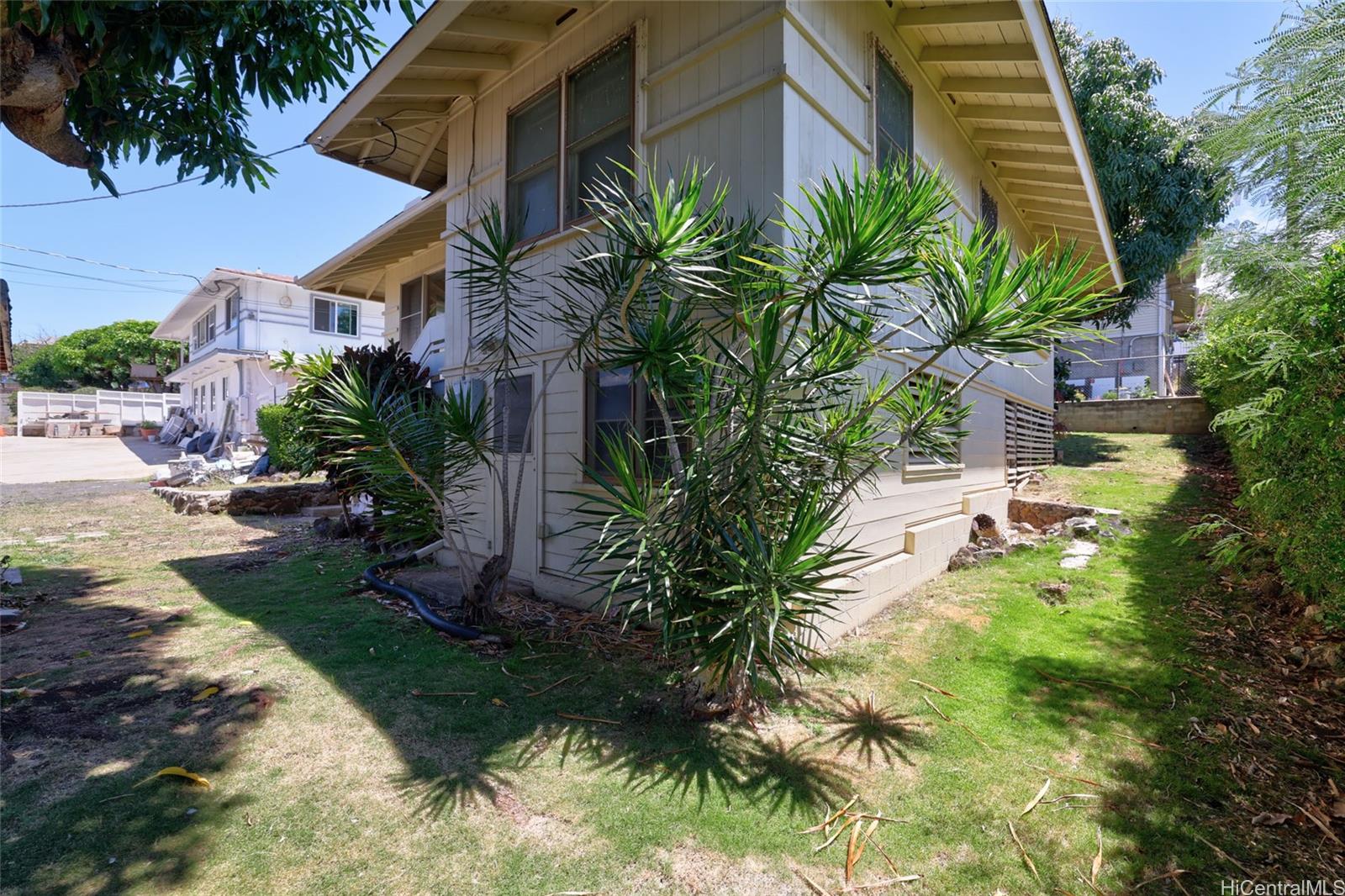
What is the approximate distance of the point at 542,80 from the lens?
586cm

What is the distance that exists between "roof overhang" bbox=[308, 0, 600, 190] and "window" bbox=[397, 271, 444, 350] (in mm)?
2888

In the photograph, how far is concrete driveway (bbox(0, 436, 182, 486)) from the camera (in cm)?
1562

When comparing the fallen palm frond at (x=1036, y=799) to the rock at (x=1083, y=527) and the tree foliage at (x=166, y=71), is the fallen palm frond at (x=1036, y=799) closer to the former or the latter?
the rock at (x=1083, y=527)

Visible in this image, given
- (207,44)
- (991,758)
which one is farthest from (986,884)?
(207,44)

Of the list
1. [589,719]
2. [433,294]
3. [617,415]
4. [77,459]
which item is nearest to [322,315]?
[77,459]

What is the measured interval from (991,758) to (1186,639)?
2.32 meters

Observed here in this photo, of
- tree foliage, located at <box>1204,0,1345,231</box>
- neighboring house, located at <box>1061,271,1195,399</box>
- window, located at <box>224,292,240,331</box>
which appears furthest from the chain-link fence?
window, located at <box>224,292,240,331</box>

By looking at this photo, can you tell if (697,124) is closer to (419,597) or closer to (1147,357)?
(419,597)

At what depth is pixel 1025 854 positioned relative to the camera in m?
2.37

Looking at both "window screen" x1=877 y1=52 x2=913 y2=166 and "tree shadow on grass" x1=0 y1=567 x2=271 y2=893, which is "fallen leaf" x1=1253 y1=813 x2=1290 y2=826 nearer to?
"tree shadow on grass" x1=0 y1=567 x2=271 y2=893

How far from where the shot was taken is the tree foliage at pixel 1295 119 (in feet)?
8.58

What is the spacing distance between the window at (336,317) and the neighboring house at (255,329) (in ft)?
0.08

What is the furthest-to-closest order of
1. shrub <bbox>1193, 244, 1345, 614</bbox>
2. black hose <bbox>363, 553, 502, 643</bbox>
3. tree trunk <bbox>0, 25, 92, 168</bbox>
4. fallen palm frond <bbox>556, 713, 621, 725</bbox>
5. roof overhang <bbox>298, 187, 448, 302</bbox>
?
roof overhang <bbox>298, 187, 448, 302</bbox>
black hose <bbox>363, 553, 502, 643</bbox>
tree trunk <bbox>0, 25, 92, 168</bbox>
fallen palm frond <bbox>556, 713, 621, 725</bbox>
shrub <bbox>1193, 244, 1345, 614</bbox>
